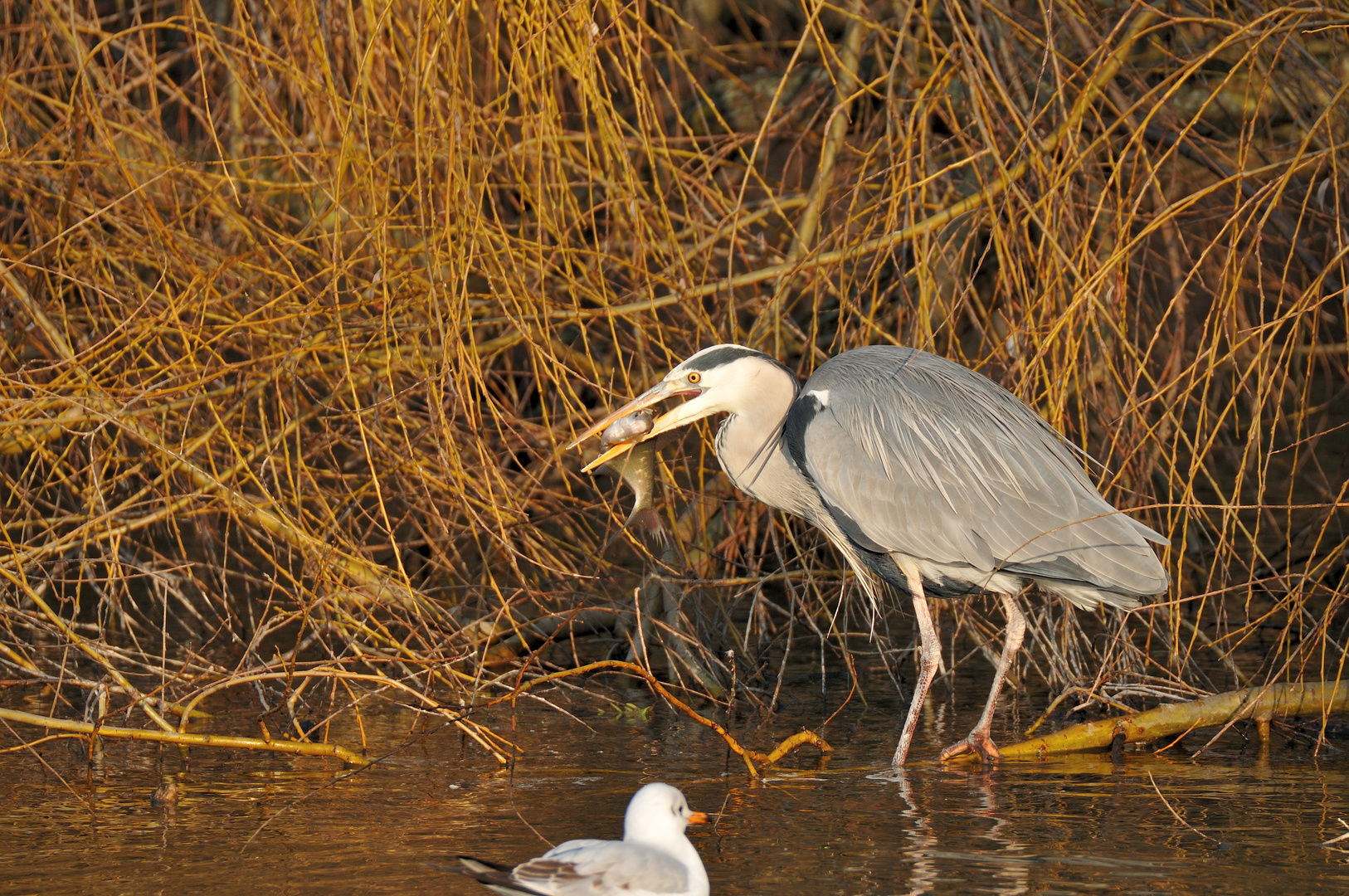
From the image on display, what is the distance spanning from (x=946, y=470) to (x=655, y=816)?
84.6 inches

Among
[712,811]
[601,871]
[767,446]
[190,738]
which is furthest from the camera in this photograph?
[767,446]

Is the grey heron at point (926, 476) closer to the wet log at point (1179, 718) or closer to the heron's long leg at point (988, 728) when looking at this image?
the heron's long leg at point (988, 728)

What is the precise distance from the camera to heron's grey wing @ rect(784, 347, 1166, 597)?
5199 mm

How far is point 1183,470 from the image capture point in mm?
8461

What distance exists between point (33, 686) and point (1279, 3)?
5.38 meters

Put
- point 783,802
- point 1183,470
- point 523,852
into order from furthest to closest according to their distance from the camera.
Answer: point 1183,470, point 783,802, point 523,852

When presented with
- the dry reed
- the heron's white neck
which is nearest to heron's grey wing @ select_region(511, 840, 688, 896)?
the dry reed

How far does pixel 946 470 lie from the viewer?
533 cm

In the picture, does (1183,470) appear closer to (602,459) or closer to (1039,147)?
(1039,147)

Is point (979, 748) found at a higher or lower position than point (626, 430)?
lower

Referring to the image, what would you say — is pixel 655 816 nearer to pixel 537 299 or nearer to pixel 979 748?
pixel 979 748

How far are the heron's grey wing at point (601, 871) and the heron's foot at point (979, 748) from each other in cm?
194

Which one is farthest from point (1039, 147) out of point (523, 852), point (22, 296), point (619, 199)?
point (22, 296)

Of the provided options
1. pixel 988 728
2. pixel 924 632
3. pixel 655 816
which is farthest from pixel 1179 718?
pixel 655 816
